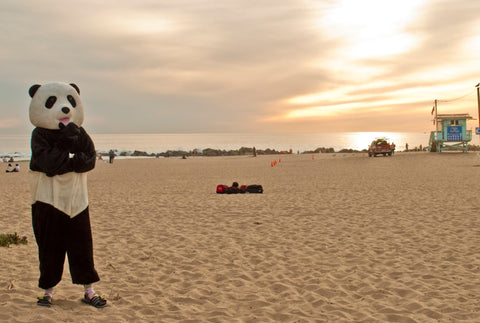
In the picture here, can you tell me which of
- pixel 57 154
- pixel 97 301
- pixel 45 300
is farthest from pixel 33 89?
pixel 97 301

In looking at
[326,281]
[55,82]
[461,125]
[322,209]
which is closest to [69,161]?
[55,82]

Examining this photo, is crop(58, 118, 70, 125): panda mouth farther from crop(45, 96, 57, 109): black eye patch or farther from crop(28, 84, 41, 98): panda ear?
crop(28, 84, 41, 98): panda ear

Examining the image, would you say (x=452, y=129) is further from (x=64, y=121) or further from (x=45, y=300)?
(x=45, y=300)

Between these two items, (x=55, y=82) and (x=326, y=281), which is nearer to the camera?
(x=55, y=82)

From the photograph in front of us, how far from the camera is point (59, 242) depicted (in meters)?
4.98

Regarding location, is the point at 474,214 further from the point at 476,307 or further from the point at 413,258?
the point at 476,307

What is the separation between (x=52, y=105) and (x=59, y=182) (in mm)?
905

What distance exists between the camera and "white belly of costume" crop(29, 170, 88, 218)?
16.0 ft

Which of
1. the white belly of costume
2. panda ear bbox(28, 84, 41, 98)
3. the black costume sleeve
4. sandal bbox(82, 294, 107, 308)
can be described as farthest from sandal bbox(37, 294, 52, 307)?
panda ear bbox(28, 84, 41, 98)

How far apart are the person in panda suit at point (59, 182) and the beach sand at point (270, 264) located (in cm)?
58

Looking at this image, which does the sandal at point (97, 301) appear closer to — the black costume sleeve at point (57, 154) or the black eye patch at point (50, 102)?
the black costume sleeve at point (57, 154)

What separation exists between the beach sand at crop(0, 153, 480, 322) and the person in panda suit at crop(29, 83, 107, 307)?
58 cm

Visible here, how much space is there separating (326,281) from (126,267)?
3254mm

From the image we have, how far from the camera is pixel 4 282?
19.9ft
